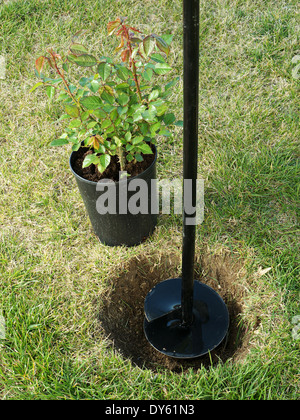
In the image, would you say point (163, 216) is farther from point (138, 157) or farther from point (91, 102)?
point (91, 102)

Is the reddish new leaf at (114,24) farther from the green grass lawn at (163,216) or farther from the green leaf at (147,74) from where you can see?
the green grass lawn at (163,216)

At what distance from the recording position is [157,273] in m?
2.03

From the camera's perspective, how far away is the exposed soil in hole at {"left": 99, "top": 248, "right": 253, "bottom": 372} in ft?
5.77

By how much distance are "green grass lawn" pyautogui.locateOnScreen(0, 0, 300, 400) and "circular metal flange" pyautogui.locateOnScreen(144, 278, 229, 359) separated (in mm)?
89

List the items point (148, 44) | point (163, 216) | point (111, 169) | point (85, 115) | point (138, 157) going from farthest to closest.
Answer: point (163, 216), point (111, 169), point (138, 157), point (85, 115), point (148, 44)

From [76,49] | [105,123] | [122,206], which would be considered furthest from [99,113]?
[122,206]

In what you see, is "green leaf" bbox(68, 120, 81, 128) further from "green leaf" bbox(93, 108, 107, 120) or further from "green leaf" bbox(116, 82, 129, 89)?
"green leaf" bbox(116, 82, 129, 89)

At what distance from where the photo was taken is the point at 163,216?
221 cm

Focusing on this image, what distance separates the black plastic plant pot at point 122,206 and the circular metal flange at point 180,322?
293mm

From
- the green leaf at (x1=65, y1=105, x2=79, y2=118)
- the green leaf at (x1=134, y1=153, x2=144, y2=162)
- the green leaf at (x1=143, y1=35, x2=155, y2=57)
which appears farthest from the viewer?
the green leaf at (x1=134, y1=153, x2=144, y2=162)

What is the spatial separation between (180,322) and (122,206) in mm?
550

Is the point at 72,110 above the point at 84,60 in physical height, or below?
below

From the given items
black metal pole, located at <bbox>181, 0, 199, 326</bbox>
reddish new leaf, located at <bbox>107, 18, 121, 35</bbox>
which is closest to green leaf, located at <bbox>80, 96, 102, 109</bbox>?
reddish new leaf, located at <bbox>107, 18, 121, 35</bbox>

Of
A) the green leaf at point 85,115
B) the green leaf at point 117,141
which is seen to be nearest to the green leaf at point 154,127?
the green leaf at point 117,141
